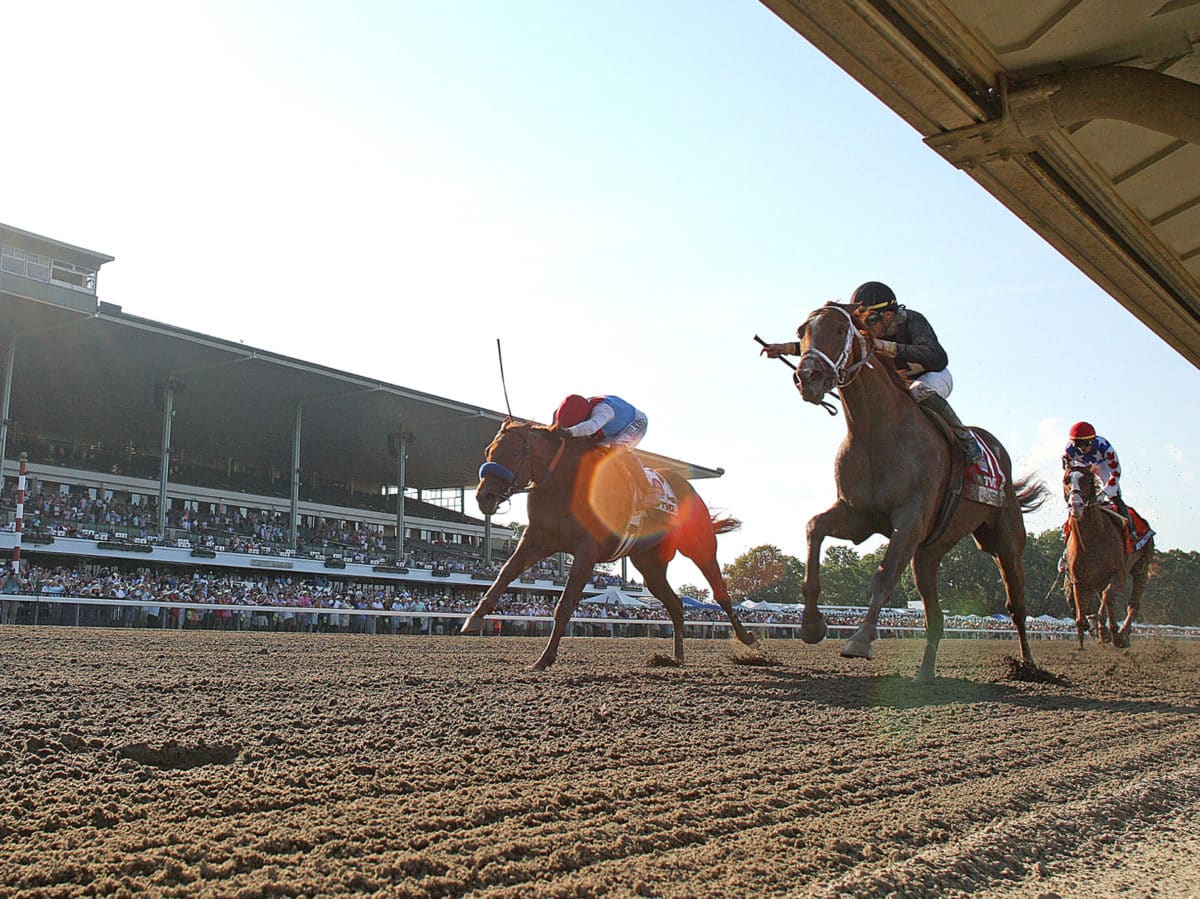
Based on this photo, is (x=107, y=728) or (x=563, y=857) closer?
(x=563, y=857)

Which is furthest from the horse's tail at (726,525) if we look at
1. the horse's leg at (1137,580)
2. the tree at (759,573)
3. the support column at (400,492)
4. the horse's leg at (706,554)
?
the tree at (759,573)

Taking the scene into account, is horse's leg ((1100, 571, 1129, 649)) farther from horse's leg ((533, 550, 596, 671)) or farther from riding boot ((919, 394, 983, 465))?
horse's leg ((533, 550, 596, 671))

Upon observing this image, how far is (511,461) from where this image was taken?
25.3ft

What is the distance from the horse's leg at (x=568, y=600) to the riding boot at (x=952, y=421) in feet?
9.42

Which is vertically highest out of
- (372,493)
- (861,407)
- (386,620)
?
(372,493)

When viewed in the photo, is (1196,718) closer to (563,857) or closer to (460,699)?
(460,699)

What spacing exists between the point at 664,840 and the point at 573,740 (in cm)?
135

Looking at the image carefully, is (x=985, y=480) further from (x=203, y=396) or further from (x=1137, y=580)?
(x=203, y=396)

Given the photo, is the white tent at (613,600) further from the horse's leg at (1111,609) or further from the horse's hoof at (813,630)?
the horse's hoof at (813,630)

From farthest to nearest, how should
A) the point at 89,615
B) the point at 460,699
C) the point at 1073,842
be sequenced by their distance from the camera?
the point at 89,615 < the point at 460,699 < the point at 1073,842

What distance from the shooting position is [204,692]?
493cm

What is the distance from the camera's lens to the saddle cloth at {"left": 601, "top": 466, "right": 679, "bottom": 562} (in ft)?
27.5

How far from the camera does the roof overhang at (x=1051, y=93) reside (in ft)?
8.80

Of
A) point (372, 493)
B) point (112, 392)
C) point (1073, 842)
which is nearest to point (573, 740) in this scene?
point (1073, 842)
